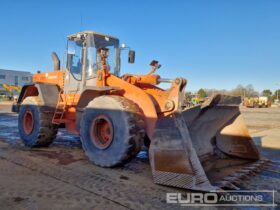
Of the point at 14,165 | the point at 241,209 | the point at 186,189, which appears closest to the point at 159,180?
the point at 186,189

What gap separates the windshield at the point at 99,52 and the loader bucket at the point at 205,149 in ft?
8.00

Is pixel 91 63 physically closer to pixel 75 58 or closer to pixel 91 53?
pixel 91 53

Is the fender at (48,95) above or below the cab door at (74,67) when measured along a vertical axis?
below

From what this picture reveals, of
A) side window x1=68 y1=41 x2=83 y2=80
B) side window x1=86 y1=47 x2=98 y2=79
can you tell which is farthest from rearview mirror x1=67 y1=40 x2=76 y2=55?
side window x1=86 y1=47 x2=98 y2=79

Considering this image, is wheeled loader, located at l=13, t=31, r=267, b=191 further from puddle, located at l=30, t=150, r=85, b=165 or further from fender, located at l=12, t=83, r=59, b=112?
puddle, located at l=30, t=150, r=85, b=165

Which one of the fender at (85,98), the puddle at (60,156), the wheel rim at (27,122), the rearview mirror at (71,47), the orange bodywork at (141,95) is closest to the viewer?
the orange bodywork at (141,95)

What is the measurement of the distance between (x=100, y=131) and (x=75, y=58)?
220cm

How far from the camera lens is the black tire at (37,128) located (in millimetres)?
6625

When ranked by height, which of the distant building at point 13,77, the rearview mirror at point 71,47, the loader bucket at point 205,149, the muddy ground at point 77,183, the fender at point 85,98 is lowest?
the muddy ground at point 77,183

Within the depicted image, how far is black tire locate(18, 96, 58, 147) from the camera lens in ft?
21.7

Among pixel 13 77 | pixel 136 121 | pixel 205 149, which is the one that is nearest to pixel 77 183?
pixel 136 121

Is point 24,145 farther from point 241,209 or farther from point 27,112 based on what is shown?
point 241,209

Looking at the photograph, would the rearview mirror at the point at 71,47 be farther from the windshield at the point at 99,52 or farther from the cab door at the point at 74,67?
the windshield at the point at 99,52

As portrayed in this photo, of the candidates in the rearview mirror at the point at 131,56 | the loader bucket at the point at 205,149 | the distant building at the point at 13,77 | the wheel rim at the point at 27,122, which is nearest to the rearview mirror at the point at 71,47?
the rearview mirror at the point at 131,56
